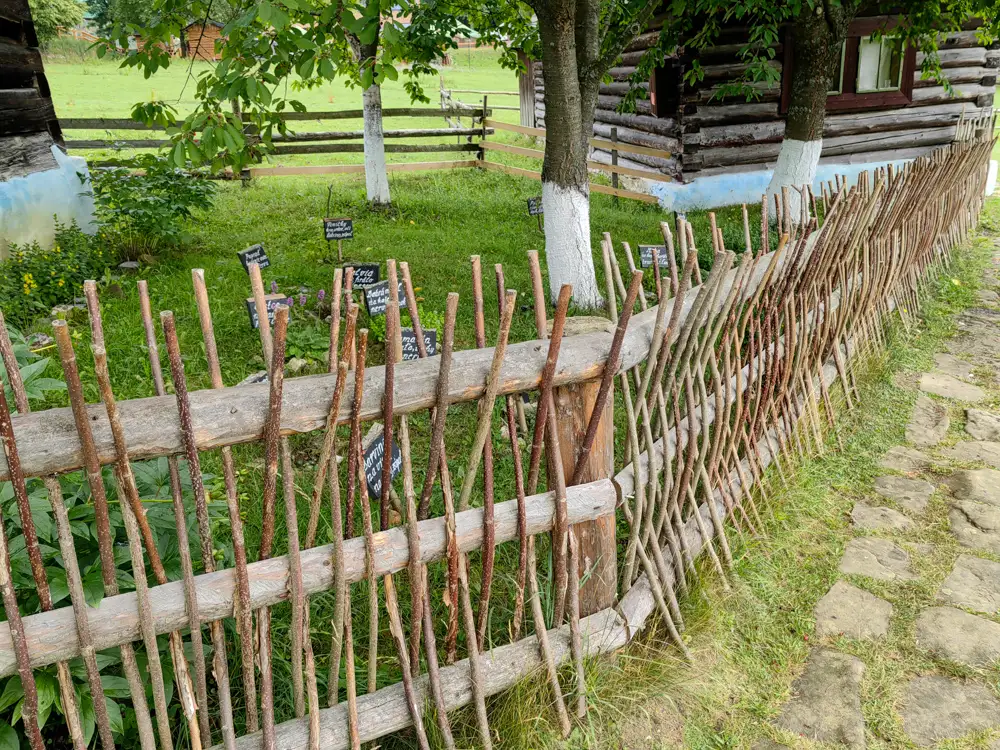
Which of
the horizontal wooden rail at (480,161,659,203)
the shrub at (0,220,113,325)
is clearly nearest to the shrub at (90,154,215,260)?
the shrub at (0,220,113,325)

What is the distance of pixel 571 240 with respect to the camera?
585 cm

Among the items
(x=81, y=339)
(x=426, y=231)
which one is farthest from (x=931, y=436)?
(x=426, y=231)

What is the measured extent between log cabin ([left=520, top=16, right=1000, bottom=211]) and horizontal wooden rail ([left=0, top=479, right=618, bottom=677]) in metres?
8.35

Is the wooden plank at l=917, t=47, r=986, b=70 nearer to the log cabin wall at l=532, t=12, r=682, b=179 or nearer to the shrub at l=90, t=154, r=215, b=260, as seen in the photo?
the log cabin wall at l=532, t=12, r=682, b=179

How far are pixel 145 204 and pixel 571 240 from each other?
3.65 metres

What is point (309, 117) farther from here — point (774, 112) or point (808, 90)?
point (808, 90)

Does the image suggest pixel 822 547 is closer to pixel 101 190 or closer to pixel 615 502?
pixel 615 502

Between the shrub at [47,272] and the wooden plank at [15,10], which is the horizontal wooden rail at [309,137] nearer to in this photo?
the wooden plank at [15,10]

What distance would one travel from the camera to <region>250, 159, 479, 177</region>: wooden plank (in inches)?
464

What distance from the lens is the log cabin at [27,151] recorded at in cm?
631

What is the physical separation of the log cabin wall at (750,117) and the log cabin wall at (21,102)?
6.63m

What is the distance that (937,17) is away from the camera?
7598 mm

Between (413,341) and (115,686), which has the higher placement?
(413,341)

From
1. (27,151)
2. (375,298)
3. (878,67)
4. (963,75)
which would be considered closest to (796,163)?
(878,67)
